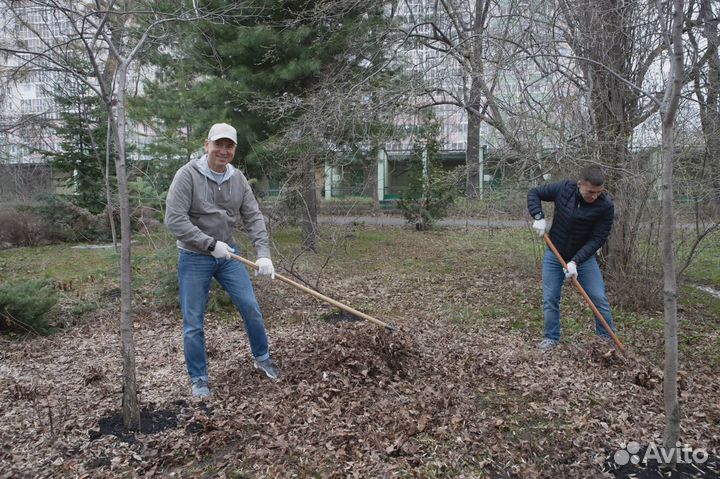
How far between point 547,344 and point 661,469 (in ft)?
6.47

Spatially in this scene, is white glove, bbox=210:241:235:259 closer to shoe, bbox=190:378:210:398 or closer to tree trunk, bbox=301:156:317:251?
shoe, bbox=190:378:210:398

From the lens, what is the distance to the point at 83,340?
203 inches

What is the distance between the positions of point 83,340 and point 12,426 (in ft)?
6.83

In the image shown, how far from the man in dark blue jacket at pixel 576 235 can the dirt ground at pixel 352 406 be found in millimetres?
403

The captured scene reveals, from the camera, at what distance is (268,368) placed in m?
3.74

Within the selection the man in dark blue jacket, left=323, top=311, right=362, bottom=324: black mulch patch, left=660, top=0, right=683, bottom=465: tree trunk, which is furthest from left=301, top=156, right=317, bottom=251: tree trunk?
left=660, top=0, right=683, bottom=465: tree trunk

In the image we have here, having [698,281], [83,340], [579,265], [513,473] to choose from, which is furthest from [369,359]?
[698,281]

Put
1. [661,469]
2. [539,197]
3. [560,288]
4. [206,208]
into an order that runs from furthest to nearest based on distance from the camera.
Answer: [539,197]
[560,288]
[206,208]
[661,469]

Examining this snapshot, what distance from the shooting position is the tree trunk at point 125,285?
9.34ft

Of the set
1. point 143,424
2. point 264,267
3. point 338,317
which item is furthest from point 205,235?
point 338,317

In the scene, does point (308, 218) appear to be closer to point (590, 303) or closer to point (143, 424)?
point (590, 303)

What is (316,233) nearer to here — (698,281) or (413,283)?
(413,283)

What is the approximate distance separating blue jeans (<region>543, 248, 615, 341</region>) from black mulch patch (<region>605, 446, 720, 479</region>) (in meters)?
1.83

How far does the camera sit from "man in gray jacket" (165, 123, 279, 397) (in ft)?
10.9
